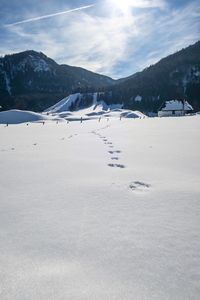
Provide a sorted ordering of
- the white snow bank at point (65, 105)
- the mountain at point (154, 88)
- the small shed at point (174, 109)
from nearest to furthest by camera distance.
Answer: the small shed at point (174, 109)
the white snow bank at point (65, 105)
the mountain at point (154, 88)

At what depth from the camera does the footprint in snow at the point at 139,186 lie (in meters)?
4.62

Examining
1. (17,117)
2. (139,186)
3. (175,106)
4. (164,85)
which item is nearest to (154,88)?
(164,85)

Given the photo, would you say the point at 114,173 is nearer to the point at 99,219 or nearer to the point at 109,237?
the point at 99,219

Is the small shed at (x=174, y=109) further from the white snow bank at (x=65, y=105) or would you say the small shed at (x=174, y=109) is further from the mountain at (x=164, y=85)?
the white snow bank at (x=65, y=105)

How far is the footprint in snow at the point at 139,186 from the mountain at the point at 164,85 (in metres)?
119

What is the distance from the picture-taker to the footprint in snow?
4.62m

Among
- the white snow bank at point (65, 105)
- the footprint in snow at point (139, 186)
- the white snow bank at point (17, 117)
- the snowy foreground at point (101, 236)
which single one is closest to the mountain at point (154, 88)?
the white snow bank at point (65, 105)

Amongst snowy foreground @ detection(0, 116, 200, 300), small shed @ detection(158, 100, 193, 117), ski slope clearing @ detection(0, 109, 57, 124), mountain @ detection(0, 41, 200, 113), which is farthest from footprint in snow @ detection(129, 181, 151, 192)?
mountain @ detection(0, 41, 200, 113)

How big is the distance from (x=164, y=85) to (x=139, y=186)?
149954 millimetres

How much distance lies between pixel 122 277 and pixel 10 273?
0.96 metres

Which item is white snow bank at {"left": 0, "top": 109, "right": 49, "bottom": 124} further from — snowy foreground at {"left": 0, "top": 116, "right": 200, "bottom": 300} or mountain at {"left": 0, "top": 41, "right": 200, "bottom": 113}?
mountain at {"left": 0, "top": 41, "right": 200, "bottom": 113}

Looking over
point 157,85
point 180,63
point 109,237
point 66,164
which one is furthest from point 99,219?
point 180,63

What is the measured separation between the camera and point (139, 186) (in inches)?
190

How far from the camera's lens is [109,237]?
291 cm
